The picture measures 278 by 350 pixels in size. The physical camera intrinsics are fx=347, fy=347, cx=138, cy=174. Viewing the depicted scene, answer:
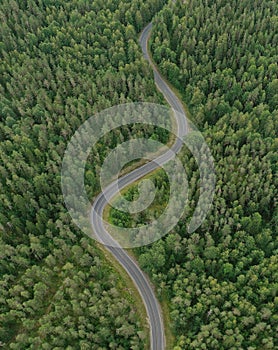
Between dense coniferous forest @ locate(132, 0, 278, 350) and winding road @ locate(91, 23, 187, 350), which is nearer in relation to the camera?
dense coniferous forest @ locate(132, 0, 278, 350)

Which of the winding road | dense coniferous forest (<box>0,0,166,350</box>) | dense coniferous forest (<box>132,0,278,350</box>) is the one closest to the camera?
dense coniferous forest (<box>132,0,278,350</box>)

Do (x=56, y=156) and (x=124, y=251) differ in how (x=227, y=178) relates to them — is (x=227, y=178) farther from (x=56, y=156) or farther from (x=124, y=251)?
(x=56, y=156)

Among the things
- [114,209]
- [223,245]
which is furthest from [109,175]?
[223,245]

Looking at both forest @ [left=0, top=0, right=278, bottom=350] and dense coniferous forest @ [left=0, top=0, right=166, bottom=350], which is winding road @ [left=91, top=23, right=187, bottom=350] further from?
dense coniferous forest @ [left=0, top=0, right=166, bottom=350]

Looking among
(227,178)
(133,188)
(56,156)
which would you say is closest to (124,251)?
(133,188)

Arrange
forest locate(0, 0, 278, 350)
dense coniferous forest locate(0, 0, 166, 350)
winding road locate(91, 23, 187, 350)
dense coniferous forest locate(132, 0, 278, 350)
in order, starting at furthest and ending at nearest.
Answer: winding road locate(91, 23, 187, 350) → dense coniferous forest locate(0, 0, 166, 350) → forest locate(0, 0, 278, 350) → dense coniferous forest locate(132, 0, 278, 350)

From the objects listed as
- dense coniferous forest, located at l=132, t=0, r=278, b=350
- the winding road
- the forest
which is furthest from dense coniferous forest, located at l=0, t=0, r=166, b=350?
dense coniferous forest, located at l=132, t=0, r=278, b=350
